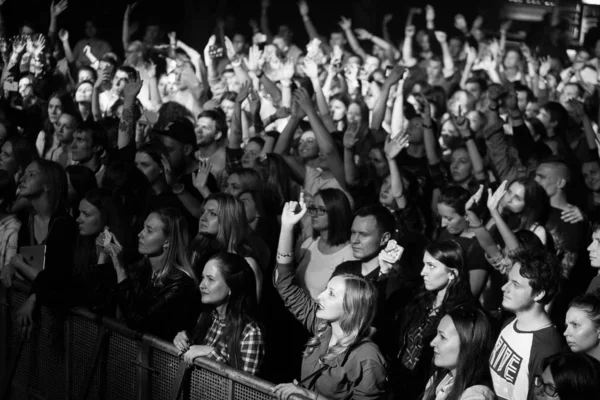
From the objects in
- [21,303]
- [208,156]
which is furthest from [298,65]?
[21,303]

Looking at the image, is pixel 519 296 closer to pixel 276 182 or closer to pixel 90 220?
pixel 90 220

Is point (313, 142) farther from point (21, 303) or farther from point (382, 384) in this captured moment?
point (382, 384)

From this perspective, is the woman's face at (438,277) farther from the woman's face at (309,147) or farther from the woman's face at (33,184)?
the woman's face at (309,147)

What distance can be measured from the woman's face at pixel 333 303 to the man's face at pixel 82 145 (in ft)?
13.2

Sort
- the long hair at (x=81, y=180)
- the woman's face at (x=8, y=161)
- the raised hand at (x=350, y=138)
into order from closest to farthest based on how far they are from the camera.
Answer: the long hair at (x=81, y=180) < the raised hand at (x=350, y=138) < the woman's face at (x=8, y=161)

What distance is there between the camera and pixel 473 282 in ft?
18.7

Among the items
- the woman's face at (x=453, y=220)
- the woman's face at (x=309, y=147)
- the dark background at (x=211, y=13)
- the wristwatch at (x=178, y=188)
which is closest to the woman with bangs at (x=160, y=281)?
the wristwatch at (x=178, y=188)

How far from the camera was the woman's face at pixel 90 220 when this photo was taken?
592 centimetres

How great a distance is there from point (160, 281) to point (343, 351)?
4.49 ft

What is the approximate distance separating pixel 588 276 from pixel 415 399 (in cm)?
251

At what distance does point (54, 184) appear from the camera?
6.18 meters

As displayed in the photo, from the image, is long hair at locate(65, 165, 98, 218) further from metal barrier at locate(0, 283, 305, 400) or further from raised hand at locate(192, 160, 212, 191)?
metal barrier at locate(0, 283, 305, 400)

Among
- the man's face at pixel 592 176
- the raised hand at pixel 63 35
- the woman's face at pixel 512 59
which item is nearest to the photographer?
the man's face at pixel 592 176

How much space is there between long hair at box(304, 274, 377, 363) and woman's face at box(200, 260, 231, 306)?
688 millimetres
